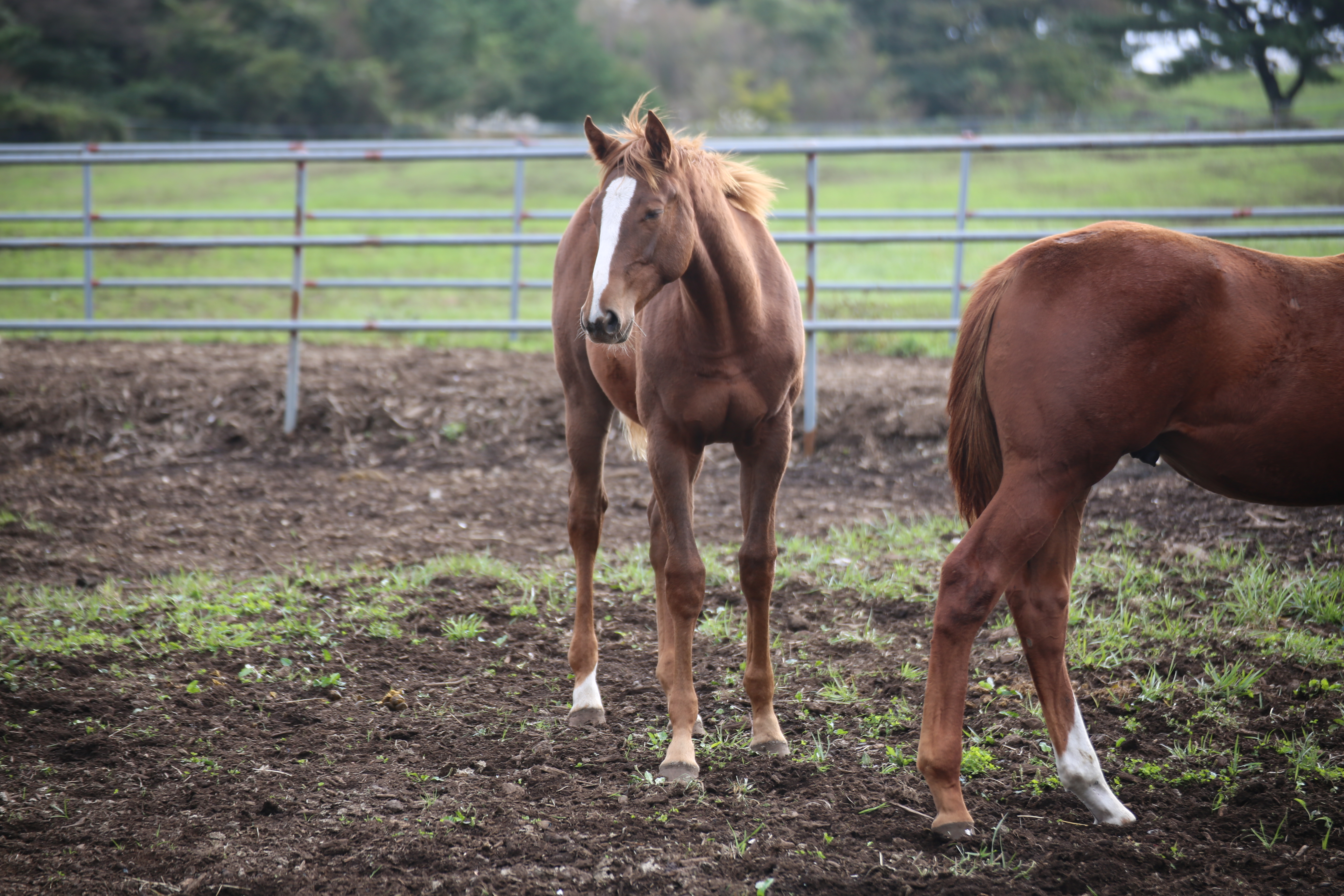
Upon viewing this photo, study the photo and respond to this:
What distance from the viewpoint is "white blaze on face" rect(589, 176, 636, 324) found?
235cm

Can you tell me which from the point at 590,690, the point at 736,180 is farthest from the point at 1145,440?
the point at 590,690

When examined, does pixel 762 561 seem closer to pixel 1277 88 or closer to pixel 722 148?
pixel 722 148

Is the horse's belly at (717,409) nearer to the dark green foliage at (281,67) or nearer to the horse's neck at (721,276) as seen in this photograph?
the horse's neck at (721,276)

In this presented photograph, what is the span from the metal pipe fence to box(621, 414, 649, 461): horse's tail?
174 cm

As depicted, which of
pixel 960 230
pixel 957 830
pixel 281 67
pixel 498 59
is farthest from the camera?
pixel 498 59

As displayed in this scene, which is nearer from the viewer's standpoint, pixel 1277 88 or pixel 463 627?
pixel 463 627

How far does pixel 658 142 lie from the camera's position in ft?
8.28

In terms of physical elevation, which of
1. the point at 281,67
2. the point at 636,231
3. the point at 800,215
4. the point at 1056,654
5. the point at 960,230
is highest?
the point at 281,67

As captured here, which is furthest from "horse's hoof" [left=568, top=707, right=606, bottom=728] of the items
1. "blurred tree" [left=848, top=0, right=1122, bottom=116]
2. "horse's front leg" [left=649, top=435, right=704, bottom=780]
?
"blurred tree" [left=848, top=0, right=1122, bottom=116]

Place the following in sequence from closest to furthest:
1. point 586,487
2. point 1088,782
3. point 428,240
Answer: point 1088,782 → point 586,487 → point 428,240

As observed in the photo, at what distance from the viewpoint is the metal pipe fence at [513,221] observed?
18.4 ft

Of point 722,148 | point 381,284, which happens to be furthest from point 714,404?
point 381,284

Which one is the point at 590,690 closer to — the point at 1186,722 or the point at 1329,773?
the point at 1186,722

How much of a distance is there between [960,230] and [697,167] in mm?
4678
